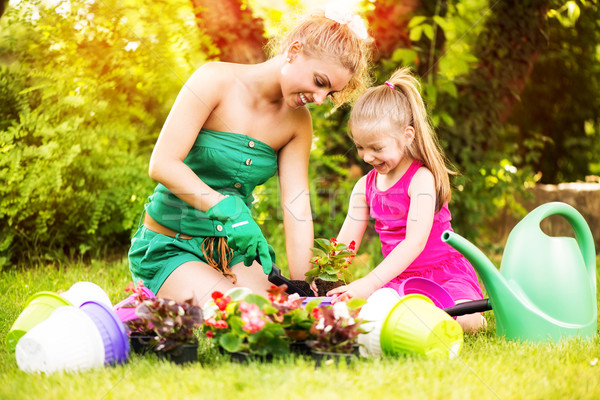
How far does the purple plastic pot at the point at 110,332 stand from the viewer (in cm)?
171

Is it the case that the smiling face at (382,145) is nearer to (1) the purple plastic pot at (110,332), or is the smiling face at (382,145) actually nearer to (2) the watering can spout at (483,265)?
(2) the watering can spout at (483,265)

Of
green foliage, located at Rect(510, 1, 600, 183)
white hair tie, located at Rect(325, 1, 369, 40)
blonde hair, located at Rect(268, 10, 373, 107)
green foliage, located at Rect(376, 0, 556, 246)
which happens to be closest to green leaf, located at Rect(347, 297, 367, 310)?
blonde hair, located at Rect(268, 10, 373, 107)

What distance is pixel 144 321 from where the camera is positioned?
5.85ft

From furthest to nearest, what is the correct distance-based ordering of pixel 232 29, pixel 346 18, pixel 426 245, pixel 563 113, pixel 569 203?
pixel 563 113, pixel 569 203, pixel 232 29, pixel 426 245, pixel 346 18

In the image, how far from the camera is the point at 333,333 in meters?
1.69

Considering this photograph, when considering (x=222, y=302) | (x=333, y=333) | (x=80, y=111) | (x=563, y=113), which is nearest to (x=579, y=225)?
(x=333, y=333)

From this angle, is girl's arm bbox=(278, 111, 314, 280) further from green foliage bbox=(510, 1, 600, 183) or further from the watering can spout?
green foliage bbox=(510, 1, 600, 183)

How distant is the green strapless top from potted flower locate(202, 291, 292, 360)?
30.1 inches

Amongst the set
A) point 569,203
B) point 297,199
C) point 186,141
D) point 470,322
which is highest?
point 186,141

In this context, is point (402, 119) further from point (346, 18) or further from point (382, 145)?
point (346, 18)

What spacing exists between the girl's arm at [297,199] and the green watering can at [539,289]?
2.48ft

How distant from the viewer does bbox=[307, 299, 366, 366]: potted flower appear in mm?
1676

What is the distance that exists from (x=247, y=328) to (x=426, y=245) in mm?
1186

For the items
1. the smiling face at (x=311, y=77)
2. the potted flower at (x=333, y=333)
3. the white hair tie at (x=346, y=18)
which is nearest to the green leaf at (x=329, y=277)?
A: the potted flower at (x=333, y=333)
